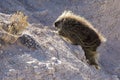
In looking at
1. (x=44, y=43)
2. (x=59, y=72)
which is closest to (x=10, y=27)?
(x=44, y=43)

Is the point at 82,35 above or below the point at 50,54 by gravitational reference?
above

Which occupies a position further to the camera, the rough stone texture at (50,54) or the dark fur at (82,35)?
the dark fur at (82,35)

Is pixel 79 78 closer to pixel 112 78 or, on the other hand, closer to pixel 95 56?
pixel 95 56

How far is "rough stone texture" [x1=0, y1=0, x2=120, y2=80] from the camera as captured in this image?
4219 mm

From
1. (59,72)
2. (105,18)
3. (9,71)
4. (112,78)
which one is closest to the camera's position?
(9,71)

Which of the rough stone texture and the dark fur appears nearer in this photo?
the rough stone texture

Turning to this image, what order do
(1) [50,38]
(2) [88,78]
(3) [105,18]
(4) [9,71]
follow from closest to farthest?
(4) [9,71] < (2) [88,78] < (1) [50,38] < (3) [105,18]

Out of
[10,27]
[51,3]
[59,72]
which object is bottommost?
[59,72]

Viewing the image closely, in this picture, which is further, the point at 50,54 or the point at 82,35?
the point at 82,35

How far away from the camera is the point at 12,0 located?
343 inches

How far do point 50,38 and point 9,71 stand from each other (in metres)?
1.50

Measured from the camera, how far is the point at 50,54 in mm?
4711

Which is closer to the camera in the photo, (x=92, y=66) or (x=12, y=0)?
(x=92, y=66)

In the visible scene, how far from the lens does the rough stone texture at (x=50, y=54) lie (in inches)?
166
